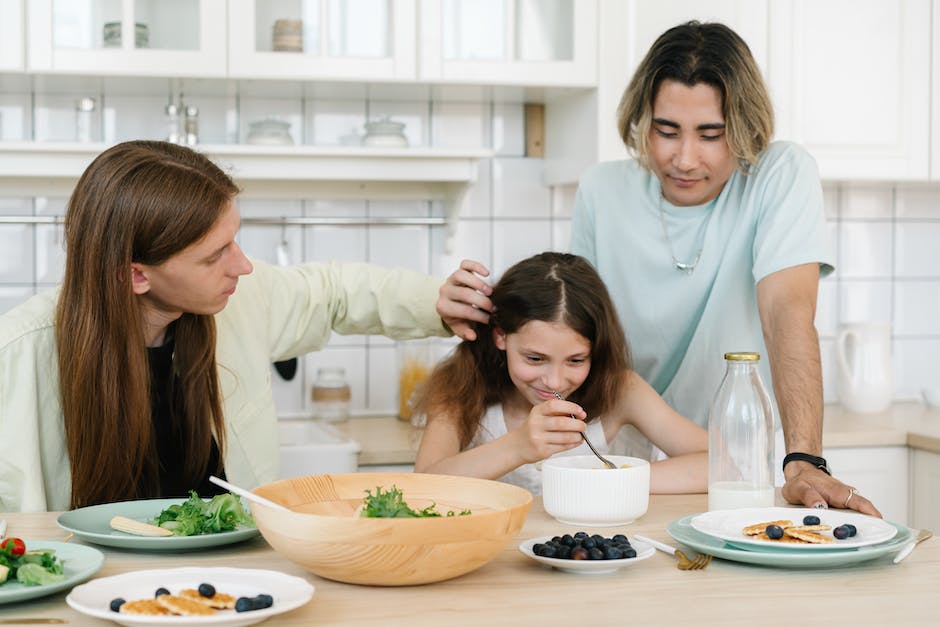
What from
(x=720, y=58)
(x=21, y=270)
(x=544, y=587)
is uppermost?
(x=720, y=58)

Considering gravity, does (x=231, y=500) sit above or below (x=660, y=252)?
below

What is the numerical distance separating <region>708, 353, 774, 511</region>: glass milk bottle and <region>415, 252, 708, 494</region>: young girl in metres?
0.42

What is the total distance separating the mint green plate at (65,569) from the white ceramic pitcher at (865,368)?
2.29m

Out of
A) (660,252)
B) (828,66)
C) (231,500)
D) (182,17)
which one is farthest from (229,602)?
(828,66)

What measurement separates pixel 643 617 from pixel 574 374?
2.94 feet

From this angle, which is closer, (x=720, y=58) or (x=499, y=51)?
(x=720, y=58)

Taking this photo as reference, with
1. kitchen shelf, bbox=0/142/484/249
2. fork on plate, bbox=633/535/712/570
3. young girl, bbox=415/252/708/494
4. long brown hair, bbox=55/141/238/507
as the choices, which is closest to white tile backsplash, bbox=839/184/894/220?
kitchen shelf, bbox=0/142/484/249

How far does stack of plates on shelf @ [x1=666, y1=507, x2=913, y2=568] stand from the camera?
1098 mm

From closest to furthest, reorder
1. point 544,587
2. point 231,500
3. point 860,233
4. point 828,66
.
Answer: point 544,587, point 231,500, point 828,66, point 860,233

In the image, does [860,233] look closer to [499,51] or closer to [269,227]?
[499,51]

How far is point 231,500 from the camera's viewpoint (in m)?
1.20

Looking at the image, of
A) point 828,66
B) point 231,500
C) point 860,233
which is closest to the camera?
point 231,500

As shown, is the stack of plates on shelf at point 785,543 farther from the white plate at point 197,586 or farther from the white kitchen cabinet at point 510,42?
the white kitchen cabinet at point 510,42

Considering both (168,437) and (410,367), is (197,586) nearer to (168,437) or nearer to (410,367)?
(168,437)
